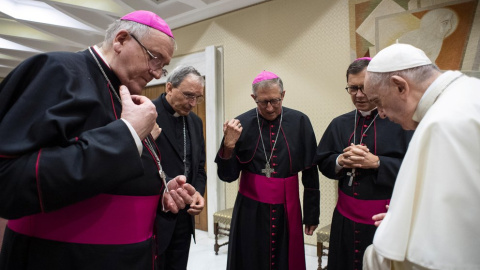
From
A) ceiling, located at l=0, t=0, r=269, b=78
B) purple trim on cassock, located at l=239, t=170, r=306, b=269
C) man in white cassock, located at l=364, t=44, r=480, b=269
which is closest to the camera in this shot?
man in white cassock, located at l=364, t=44, r=480, b=269

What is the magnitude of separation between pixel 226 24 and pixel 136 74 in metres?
4.26

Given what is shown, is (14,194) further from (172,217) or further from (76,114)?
(172,217)

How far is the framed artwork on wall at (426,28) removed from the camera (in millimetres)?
3307

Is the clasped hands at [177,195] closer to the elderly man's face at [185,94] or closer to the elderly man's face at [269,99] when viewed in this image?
the elderly man's face at [185,94]

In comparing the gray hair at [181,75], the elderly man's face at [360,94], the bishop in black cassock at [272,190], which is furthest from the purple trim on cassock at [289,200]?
the gray hair at [181,75]

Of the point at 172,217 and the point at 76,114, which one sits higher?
the point at 76,114

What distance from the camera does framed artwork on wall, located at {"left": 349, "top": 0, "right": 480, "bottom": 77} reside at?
331 centimetres

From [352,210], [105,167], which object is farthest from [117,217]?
[352,210]

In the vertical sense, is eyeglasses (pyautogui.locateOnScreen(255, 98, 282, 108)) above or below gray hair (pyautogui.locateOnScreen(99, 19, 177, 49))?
below

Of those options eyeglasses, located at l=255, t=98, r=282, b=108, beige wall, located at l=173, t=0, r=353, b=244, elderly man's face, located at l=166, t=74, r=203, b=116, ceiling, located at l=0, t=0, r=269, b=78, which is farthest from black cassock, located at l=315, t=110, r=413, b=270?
ceiling, located at l=0, t=0, r=269, b=78

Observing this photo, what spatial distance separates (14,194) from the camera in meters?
0.89

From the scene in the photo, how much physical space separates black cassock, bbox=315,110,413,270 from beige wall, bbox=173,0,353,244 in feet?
6.19

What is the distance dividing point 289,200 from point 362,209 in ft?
1.94

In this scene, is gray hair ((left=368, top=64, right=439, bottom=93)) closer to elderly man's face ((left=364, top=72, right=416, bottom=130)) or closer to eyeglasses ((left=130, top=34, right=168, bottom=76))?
elderly man's face ((left=364, top=72, right=416, bottom=130))
